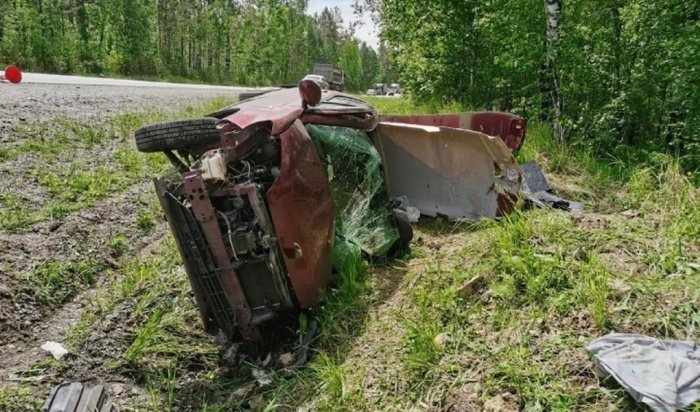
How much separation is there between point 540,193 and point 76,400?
4.16 m

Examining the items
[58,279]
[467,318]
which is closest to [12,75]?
[58,279]

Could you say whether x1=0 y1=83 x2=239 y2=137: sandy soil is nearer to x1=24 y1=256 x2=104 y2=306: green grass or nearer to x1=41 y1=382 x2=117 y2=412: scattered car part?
x1=24 y1=256 x2=104 y2=306: green grass

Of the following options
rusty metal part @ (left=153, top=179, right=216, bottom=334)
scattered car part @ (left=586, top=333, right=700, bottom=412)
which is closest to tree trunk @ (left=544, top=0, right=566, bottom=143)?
scattered car part @ (left=586, top=333, right=700, bottom=412)

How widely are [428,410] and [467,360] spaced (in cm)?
36

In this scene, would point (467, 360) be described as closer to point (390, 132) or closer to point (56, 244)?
point (390, 132)

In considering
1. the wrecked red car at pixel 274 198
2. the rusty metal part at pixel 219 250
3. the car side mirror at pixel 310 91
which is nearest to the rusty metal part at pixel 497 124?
the wrecked red car at pixel 274 198

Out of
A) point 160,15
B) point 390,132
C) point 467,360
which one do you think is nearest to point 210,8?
point 160,15

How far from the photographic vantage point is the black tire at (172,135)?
109 inches

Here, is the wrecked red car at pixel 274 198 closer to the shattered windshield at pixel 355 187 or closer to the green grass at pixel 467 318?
the shattered windshield at pixel 355 187

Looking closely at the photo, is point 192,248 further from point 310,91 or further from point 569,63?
point 569,63

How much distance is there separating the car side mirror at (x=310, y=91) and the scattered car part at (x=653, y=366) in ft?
7.79

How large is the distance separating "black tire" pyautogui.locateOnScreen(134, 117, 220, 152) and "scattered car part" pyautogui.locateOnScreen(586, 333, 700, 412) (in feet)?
7.99

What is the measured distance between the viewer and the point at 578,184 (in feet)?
17.2

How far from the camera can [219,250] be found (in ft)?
9.02
